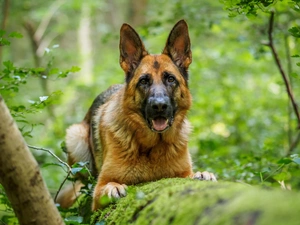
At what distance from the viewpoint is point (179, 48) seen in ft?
16.5

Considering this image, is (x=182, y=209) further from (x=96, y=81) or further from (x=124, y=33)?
(x=96, y=81)

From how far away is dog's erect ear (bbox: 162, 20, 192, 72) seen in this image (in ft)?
16.3

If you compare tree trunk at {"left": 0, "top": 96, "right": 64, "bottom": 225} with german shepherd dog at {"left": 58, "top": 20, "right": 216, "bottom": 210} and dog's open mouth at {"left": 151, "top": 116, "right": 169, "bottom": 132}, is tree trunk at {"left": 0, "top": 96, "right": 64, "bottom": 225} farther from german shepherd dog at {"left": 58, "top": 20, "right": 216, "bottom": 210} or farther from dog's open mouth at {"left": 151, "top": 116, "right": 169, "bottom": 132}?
dog's open mouth at {"left": 151, "top": 116, "right": 169, "bottom": 132}

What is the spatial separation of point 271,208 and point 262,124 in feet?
30.2

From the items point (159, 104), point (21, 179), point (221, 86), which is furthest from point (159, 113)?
point (221, 86)

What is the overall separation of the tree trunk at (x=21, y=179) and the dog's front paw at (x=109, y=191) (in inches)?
37.6

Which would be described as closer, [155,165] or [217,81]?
[155,165]

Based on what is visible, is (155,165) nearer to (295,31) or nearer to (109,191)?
(109,191)

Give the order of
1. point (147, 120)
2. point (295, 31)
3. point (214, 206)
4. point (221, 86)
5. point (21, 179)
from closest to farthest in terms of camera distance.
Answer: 1. point (214, 206)
2. point (21, 179)
3. point (295, 31)
4. point (147, 120)
5. point (221, 86)

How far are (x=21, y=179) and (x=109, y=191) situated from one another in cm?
147

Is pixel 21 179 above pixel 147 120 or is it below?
above

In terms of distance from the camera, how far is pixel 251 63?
12.4 m

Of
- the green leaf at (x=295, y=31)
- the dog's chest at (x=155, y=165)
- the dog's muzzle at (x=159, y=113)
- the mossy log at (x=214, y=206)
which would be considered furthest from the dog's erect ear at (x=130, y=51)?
the mossy log at (x=214, y=206)

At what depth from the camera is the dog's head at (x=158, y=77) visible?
446 centimetres
